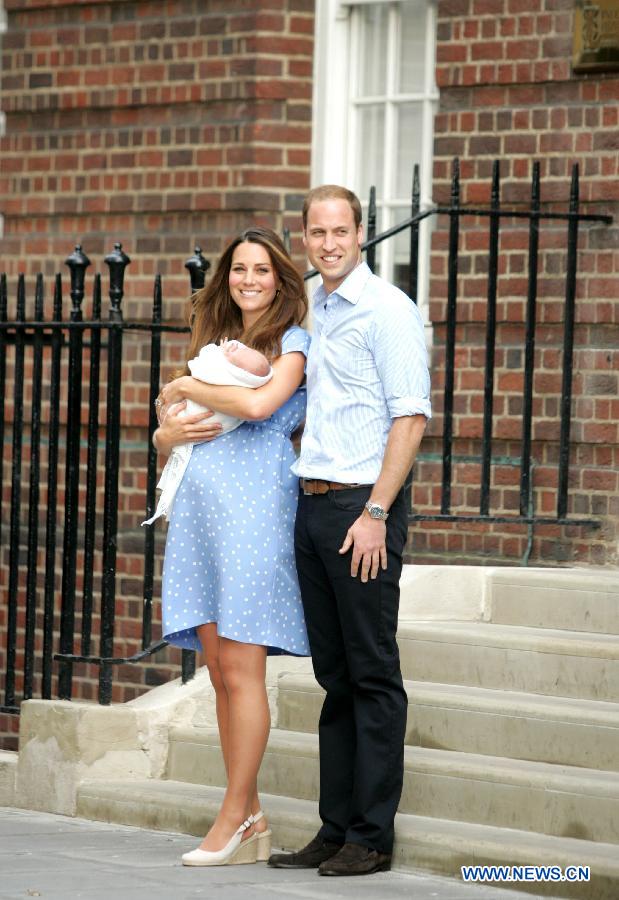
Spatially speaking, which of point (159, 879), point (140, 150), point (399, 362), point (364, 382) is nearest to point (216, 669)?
point (159, 879)

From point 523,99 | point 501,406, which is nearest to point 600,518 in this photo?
point 501,406

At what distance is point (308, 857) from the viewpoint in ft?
16.5

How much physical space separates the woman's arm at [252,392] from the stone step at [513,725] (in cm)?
124

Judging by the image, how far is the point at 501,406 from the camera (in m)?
7.45

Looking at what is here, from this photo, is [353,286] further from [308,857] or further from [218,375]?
[308,857]

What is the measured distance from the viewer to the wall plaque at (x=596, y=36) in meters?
7.18

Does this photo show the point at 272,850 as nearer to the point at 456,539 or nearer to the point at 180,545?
the point at 180,545

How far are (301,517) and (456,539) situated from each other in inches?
103

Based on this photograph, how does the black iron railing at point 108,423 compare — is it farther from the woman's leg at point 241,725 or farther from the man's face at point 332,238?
the man's face at point 332,238

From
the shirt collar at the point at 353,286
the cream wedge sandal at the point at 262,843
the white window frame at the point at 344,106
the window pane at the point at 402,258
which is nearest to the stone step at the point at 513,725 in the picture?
the cream wedge sandal at the point at 262,843

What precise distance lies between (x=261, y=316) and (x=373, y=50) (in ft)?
11.6

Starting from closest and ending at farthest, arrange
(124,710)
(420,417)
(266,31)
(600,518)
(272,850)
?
(420,417), (272,850), (124,710), (600,518), (266,31)

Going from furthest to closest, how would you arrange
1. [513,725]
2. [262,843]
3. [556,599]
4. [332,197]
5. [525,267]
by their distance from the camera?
[525,267] < [556,599] < [513,725] < [262,843] < [332,197]

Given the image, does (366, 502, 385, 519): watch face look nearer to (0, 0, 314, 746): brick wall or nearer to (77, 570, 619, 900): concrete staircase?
(77, 570, 619, 900): concrete staircase
